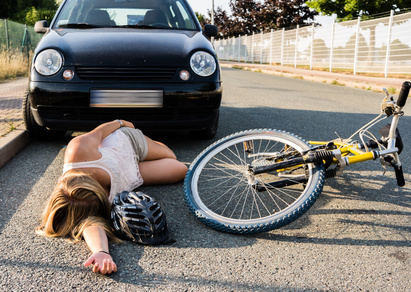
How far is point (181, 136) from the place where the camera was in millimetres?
5062

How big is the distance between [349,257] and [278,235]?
43cm

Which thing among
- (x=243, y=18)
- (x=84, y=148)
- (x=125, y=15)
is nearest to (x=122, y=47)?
(x=125, y=15)

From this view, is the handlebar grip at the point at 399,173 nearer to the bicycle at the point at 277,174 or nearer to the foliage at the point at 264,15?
the bicycle at the point at 277,174

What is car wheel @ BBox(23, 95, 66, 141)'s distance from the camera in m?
4.37

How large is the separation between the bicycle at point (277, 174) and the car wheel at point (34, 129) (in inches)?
86.8

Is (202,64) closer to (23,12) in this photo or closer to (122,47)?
(122,47)

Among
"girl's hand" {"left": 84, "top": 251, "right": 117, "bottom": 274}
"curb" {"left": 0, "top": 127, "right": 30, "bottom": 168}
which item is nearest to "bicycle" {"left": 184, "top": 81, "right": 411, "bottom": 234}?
"girl's hand" {"left": 84, "top": 251, "right": 117, "bottom": 274}

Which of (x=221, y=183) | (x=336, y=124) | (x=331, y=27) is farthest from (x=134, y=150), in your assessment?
(x=331, y=27)

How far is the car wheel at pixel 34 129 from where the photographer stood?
4367 mm

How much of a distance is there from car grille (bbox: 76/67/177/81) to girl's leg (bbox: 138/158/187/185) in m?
0.94

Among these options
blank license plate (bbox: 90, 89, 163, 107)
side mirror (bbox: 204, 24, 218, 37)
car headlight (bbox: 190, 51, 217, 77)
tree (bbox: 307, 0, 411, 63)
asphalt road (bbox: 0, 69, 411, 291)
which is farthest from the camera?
tree (bbox: 307, 0, 411, 63)

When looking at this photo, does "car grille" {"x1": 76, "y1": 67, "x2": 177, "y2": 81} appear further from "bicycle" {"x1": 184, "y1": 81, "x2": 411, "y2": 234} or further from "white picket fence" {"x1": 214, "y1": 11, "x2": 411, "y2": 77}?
"white picket fence" {"x1": 214, "y1": 11, "x2": 411, "y2": 77}

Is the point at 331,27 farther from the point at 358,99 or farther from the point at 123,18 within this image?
the point at 123,18

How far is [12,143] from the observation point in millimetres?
4176
